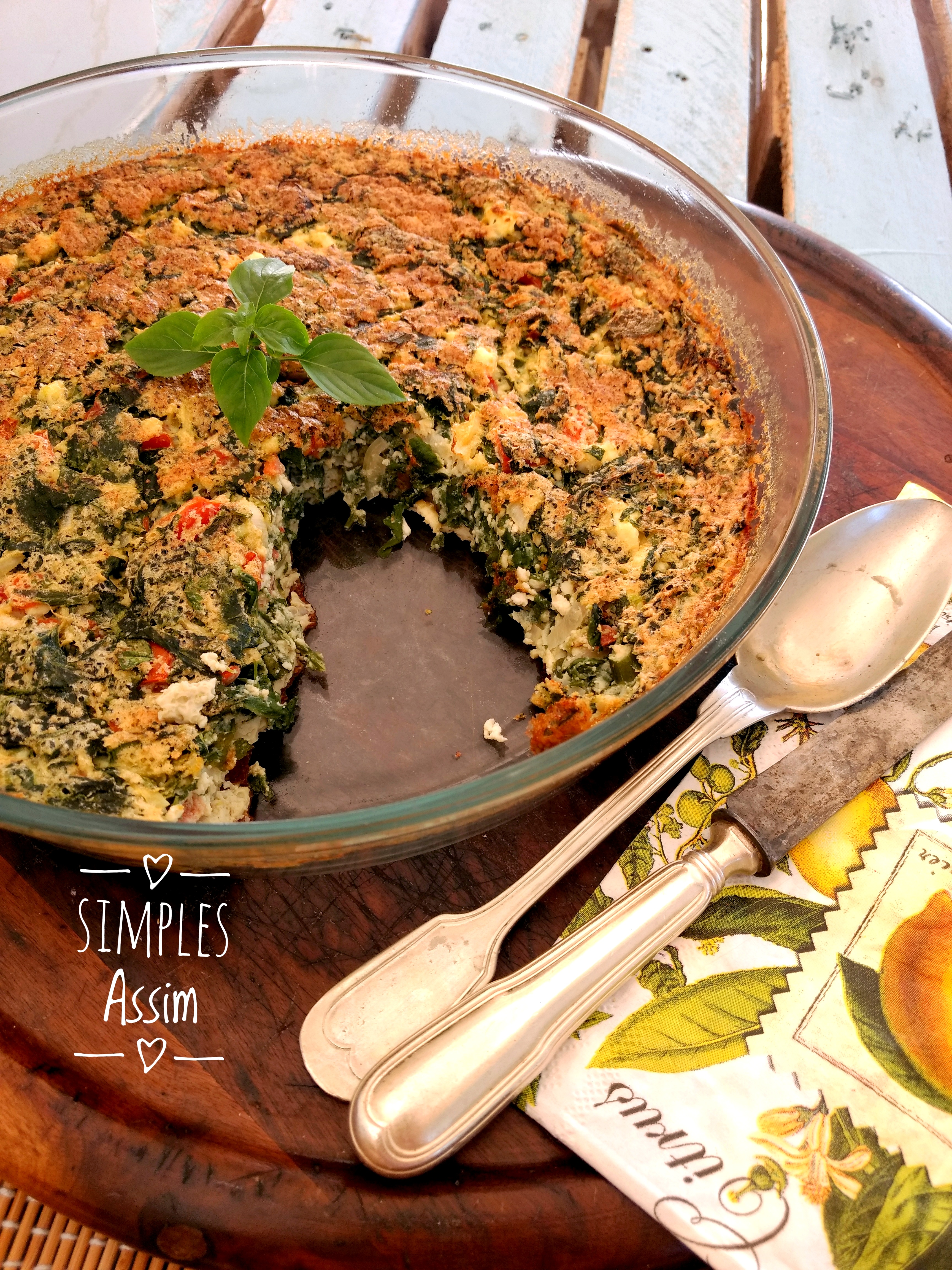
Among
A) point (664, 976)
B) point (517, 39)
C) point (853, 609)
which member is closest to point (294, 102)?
point (517, 39)

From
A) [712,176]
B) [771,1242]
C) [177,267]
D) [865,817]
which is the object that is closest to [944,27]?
[712,176]

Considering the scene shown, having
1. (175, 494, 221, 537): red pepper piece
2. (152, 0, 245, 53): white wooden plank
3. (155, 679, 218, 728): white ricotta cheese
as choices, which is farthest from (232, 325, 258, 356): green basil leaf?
(152, 0, 245, 53): white wooden plank

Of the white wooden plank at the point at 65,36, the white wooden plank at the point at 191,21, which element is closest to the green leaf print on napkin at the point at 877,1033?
the white wooden plank at the point at 65,36

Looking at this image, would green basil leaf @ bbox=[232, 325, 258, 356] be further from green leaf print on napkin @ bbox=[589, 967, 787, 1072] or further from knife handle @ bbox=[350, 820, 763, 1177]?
green leaf print on napkin @ bbox=[589, 967, 787, 1072]

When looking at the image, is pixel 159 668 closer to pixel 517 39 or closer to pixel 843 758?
pixel 843 758

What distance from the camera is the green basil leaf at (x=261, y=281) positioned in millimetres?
2250

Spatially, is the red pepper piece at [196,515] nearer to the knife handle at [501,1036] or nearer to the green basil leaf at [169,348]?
the green basil leaf at [169,348]

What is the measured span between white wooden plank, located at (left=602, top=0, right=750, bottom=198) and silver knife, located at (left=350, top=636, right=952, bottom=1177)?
8.02 feet

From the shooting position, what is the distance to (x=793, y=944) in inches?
70.7

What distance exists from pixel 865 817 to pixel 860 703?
274 millimetres

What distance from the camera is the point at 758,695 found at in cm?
208

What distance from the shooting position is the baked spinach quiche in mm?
2043

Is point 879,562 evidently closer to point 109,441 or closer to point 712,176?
point 109,441

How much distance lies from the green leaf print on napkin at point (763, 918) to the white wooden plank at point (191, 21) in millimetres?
3438
